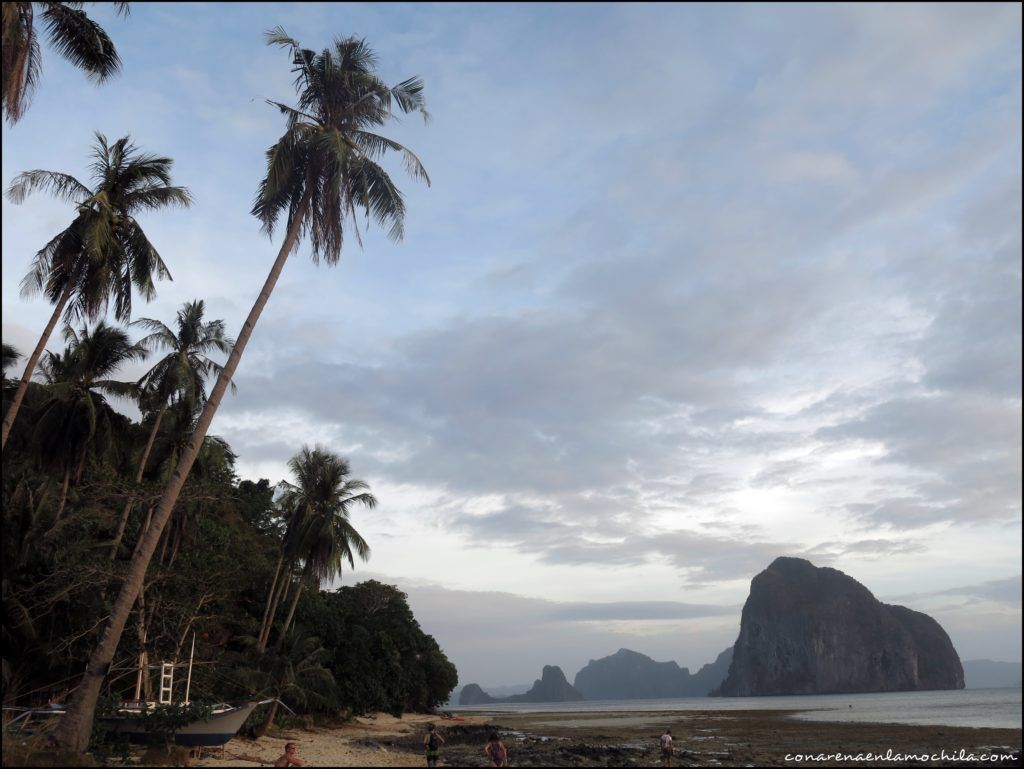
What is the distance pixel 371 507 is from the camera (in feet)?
108

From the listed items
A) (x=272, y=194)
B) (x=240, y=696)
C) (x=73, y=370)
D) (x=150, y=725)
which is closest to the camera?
(x=150, y=725)

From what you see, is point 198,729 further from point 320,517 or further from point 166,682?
point 320,517

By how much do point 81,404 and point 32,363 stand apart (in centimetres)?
922

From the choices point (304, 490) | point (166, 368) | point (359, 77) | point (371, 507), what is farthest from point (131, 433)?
point (359, 77)

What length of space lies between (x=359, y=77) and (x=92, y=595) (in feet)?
51.6

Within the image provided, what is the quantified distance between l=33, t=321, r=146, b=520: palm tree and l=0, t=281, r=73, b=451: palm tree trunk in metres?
7.77

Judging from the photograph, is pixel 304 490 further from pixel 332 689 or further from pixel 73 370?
pixel 73 370

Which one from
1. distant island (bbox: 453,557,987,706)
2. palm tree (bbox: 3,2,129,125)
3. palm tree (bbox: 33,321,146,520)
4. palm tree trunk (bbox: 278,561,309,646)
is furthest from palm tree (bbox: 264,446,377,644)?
distant island (bbox: 453,557,987,706)

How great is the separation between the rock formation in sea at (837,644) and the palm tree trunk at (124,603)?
19612 centimetres

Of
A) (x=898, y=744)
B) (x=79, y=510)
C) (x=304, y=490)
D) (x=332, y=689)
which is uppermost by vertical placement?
(x=304, y=490)

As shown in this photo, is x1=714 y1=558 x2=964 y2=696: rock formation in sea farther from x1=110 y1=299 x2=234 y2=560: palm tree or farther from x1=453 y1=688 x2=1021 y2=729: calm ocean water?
x1=110 y1=299 x2=234 y2=560: palm tree

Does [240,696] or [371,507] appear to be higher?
[371,507]

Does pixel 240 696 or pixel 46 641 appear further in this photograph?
pixel 240 696

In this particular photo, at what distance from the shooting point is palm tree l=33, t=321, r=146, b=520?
24.2 metres
